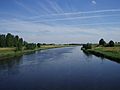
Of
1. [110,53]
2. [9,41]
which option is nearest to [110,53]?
[110,53]

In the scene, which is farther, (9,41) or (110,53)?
(9,41)

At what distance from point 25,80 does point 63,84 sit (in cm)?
389

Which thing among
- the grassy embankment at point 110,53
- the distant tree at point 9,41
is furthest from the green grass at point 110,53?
the distant tree at point 9,41

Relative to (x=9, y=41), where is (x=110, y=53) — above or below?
below

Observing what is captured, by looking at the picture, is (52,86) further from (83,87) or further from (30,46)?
(30,46)

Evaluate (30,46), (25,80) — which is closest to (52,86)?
(25,80)

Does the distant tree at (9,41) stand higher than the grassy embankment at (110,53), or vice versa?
the distant tree at (9,41)

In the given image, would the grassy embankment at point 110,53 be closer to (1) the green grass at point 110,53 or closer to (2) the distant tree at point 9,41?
(1) the green grass at point 110,53

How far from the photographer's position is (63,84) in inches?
656

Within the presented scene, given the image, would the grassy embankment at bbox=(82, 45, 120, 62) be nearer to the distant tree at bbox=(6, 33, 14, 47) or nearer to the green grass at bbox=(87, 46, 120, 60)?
the green grass at bbox=(87, 46, 120, 60)

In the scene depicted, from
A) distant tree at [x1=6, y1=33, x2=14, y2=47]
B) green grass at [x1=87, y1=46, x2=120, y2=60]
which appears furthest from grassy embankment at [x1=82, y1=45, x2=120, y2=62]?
distant tree at [x1=6, y1=33, x2=14, y2=47]

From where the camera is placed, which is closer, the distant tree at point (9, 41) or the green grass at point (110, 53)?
the green grass at point (110, 53)

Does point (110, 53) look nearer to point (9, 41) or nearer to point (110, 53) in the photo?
point (110, 53)

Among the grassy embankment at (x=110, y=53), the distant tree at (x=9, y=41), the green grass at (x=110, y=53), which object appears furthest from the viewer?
the distant tree at (x=9, y=41)
